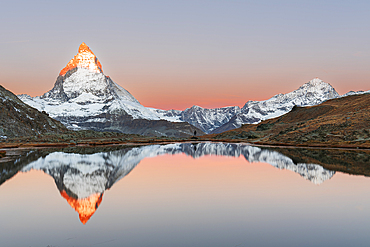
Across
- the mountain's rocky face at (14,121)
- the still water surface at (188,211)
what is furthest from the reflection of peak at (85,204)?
the mountain's rocky face at (14,121)

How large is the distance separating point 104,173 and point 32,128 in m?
168

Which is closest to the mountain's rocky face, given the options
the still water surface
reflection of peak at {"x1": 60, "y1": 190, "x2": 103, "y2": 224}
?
the still water surface

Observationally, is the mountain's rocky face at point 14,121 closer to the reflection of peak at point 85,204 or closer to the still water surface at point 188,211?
the still water surface at point 188,211

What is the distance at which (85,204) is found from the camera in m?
24.8

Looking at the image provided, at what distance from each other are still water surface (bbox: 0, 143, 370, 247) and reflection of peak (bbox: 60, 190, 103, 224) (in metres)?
0.07

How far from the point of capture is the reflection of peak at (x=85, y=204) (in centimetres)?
2142

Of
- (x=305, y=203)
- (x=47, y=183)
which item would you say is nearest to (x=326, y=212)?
(x=305, y=203)

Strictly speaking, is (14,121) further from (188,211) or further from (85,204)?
(188,211)

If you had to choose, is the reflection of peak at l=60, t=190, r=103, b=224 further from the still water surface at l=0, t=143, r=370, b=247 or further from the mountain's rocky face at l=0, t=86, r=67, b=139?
the mountain's rocky face at l=0, t=86, r=67, b=139

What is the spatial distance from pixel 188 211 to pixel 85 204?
331 inches

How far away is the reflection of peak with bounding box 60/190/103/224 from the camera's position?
70.3 feet

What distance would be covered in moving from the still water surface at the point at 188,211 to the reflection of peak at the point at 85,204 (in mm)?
71

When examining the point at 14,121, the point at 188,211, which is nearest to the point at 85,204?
the point at 188,211

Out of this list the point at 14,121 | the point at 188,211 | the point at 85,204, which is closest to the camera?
the point at 188,211
